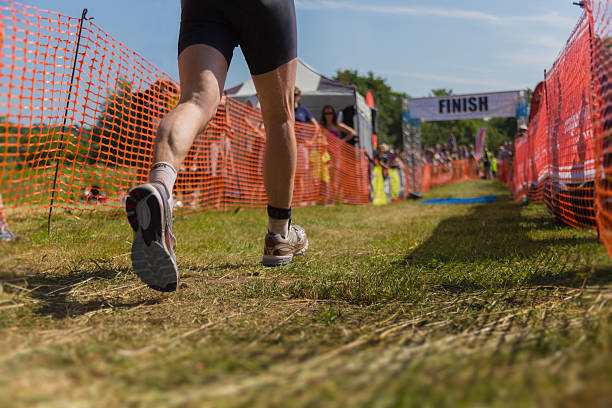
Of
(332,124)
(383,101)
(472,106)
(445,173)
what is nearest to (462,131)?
(383,101)

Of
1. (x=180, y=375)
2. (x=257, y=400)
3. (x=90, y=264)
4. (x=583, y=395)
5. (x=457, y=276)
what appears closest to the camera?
(x=583, y=395)

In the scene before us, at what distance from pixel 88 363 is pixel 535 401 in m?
0.80

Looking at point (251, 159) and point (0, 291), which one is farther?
point (251, 159)

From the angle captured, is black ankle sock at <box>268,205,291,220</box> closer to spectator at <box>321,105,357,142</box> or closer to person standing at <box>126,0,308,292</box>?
person standing at <box>126,0,308,292</box>

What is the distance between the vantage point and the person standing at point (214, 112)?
152cm

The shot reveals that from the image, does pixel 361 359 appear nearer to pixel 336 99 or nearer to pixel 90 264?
pixel 90 264

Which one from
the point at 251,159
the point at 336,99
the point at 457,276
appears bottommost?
the point at 457,276

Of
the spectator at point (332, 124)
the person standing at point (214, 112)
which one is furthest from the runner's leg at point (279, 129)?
the spectator at point (332, 124)

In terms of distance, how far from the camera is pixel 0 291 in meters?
1.39

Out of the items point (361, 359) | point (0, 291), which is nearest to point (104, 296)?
point (0, 291)

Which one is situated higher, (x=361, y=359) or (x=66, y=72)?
(x=66, y=72)

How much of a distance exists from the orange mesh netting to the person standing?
637 mm

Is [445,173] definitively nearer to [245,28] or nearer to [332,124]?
[332,124]

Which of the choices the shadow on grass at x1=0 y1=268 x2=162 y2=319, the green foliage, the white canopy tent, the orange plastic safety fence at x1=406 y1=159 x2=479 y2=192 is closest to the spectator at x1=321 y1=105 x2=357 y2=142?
the white canopy tent
